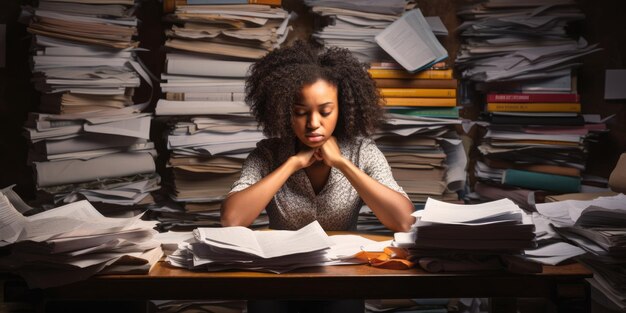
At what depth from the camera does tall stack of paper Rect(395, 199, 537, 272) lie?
136cm

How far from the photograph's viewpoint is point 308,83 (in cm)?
202

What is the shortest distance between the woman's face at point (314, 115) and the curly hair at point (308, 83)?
4cm

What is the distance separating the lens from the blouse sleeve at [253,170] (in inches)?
82.9

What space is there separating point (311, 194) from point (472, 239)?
Result: 850 mm

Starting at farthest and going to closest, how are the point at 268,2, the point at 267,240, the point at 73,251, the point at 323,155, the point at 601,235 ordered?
1. the point at 268,2
2. the point at 323,155
3. the point at 601,235
4. the point at 267,240
5. the point at 73,251

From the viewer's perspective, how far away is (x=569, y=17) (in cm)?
291

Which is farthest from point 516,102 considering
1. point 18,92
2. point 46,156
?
point 18,92

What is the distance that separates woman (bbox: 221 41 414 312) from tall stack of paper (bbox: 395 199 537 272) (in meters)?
0.54

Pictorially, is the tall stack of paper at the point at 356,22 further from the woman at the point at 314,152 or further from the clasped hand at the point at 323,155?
the clasped hand at the point at 323,155

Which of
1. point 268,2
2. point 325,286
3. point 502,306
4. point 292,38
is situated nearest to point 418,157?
point 292,38

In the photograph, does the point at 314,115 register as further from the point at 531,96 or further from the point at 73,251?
the point at 531,96

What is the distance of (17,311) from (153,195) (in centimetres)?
153

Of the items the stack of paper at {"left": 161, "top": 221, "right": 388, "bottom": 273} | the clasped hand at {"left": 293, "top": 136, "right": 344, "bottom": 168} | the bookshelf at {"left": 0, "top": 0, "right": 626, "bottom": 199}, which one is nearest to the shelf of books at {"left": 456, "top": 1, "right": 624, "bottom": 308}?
the bookshelf at {"left": 0, "top": 0, "right": 626, "bottom": 199}

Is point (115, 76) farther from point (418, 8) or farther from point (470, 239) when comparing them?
point (470, 239)
